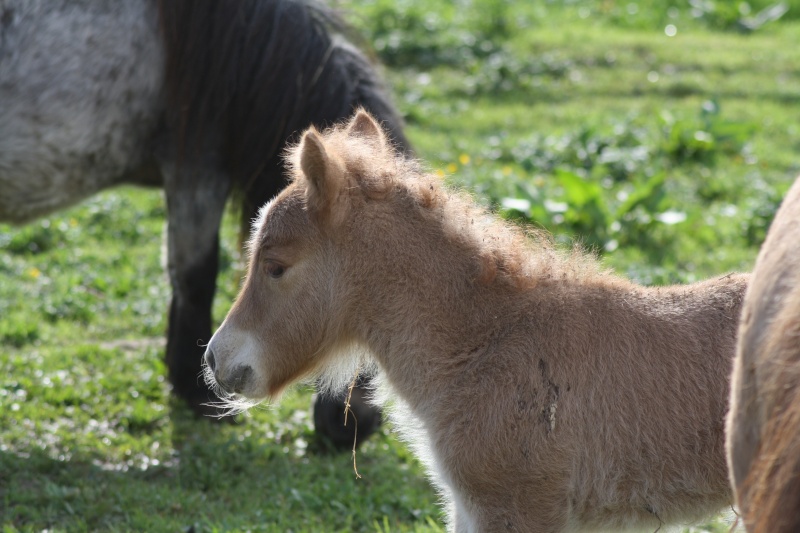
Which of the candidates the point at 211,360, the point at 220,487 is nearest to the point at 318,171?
the point at 211,360

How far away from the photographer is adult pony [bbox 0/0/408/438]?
5426 millimetres

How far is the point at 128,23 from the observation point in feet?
→ 18.1

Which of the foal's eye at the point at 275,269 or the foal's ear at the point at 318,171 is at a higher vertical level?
the foal's ear at the point at 318,171

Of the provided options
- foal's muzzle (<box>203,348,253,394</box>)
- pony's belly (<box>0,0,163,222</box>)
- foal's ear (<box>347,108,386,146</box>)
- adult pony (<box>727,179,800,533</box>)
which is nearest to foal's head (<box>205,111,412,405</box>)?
foal's muzzle (<box>203,348,253,394</box>)

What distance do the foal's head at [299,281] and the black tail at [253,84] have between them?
2.01m

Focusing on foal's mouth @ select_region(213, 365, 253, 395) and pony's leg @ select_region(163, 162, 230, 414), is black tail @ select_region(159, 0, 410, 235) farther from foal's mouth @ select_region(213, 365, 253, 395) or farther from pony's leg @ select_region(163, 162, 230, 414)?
foal's mouth @ select_region(213, 365, 253, 395)

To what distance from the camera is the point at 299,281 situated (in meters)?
3.52

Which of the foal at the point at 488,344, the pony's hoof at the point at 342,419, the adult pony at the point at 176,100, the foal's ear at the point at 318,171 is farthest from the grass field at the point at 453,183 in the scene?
the foal's ear at the point at 318,171

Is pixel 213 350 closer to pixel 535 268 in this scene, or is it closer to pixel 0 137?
pixel 535 268

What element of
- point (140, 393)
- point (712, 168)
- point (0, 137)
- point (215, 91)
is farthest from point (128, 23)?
point (712, 168)

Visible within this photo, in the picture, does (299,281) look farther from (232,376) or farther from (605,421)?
(605,421)

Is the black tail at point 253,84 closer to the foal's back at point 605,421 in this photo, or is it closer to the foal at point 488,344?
the foal at point 488,344

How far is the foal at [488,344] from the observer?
3.17 meters

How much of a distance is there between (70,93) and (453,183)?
254 cm
